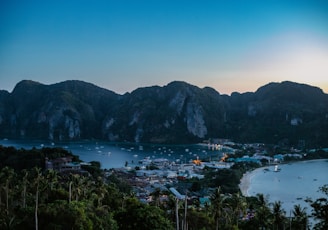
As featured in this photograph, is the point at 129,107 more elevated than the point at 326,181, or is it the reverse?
the point at 129,107

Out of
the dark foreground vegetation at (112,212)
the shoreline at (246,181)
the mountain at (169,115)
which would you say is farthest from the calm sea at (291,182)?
the mountain at (169,115)

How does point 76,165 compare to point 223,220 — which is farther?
point 76,165

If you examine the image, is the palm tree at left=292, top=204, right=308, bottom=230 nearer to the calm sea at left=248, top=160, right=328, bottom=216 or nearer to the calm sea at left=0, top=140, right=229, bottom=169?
the calm sea at left=248, top=160, right=328, bottom=216

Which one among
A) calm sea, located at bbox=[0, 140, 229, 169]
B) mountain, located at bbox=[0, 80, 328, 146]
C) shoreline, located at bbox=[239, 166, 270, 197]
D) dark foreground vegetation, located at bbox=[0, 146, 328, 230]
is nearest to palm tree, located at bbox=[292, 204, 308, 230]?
dark foreground vegetation, located at bbox=[0, 146, 328, 230]

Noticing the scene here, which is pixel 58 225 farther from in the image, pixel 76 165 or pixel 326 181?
pixel 326 181

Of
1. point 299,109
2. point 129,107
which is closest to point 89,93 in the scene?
point 129,107

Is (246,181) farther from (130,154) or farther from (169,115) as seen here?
(169,115)

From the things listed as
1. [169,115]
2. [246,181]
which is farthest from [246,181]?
[169,115]
